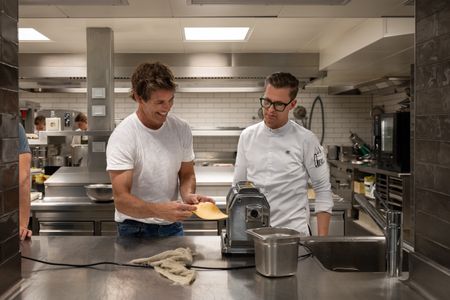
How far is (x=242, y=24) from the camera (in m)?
4.80

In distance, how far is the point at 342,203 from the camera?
13.7 feet

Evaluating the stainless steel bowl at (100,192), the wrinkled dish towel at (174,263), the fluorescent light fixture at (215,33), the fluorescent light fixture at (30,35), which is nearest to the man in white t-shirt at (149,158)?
the wrinkled dish towel at (174,263)

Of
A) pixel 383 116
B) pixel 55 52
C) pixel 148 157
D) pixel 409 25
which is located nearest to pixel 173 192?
pixel 148 157

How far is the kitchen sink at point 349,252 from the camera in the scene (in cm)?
228

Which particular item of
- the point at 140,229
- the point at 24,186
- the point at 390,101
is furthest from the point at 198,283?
the point at 390,101

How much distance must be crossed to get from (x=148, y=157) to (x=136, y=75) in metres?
0.42

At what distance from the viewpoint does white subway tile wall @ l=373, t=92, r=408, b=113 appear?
7926 mm

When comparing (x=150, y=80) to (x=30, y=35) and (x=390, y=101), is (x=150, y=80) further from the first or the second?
(x=390, y=101)

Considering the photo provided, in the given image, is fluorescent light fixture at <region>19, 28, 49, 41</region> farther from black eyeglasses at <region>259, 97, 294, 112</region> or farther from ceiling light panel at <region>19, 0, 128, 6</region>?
black eyeglasses at <region>259, 97, 294, 112</region>

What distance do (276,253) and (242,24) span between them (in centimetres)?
349

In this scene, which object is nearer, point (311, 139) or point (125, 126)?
point (125, 126)

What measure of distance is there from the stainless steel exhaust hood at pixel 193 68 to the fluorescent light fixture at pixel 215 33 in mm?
404

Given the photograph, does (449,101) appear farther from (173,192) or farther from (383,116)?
(383,116)

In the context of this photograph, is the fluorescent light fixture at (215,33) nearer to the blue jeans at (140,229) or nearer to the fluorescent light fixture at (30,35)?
the fluorescent light fixture at (30,35)
